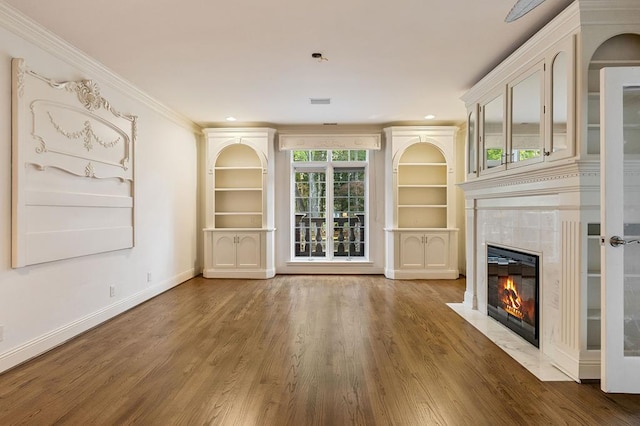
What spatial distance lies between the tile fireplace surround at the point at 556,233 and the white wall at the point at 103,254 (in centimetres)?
420

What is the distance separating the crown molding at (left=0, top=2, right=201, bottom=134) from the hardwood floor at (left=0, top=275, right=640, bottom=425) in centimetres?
266

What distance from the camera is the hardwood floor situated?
2076 mm

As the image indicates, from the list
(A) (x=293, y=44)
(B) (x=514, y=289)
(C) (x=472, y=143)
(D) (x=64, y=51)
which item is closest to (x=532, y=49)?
(C) (x=472, y=143)

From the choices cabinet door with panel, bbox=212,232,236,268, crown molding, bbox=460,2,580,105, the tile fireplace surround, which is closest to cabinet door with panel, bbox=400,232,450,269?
the tile fireplace surround

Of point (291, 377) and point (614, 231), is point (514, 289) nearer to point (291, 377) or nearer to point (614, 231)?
point (614, 231)

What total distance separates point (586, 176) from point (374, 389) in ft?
6.79

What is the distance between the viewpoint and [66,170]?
3248mm

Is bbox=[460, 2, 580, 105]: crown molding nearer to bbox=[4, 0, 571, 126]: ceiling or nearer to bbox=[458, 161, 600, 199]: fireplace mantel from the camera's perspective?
bbox=[4, 0, 571, 126]: ceiling

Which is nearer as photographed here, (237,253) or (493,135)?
(493,135)

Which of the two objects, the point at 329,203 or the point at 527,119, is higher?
the point at 527,119

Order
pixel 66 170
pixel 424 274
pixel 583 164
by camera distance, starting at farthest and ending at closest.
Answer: pixel 424 274
pixel 66 170
pixel 583 164

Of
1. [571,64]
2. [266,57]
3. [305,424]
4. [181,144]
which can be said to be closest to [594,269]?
[571,64]

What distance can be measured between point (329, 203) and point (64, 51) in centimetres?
449

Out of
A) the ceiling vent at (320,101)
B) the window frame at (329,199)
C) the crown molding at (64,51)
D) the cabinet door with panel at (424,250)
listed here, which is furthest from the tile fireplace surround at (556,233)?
the crown molding at (64,51)
